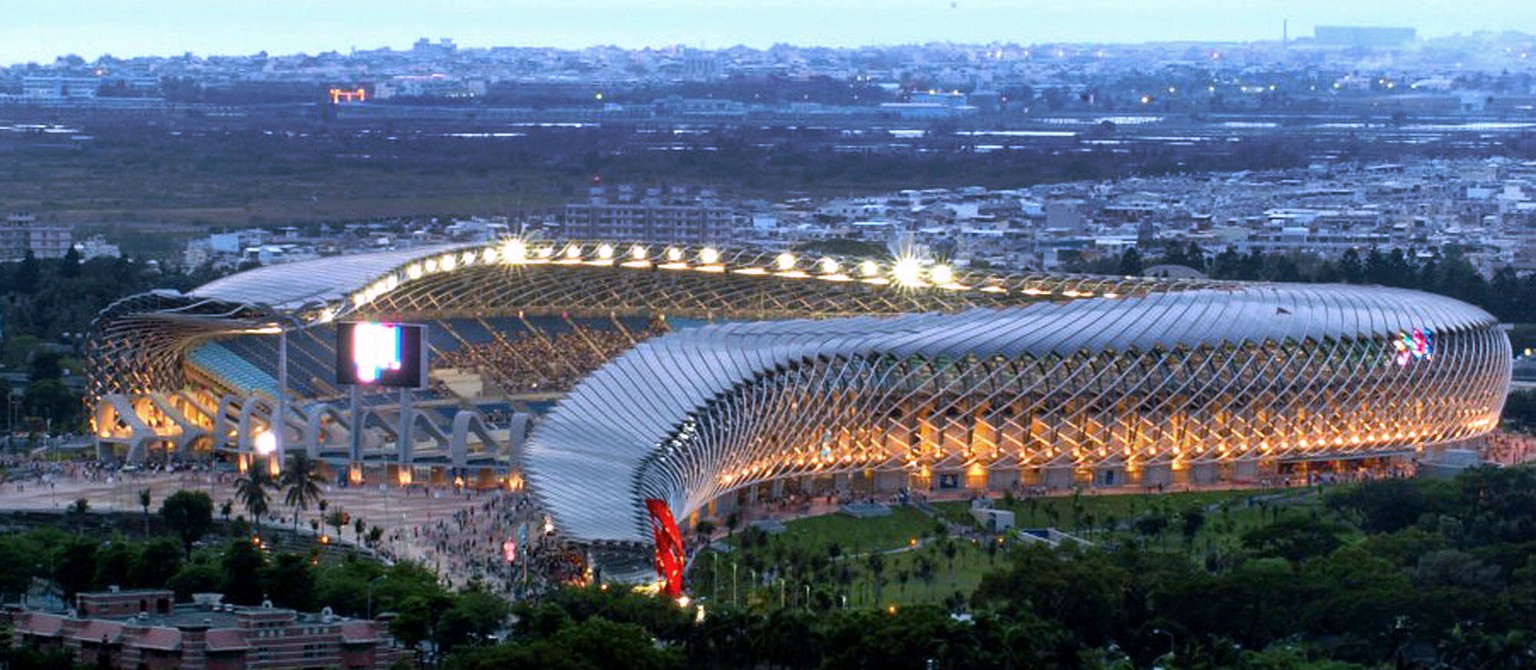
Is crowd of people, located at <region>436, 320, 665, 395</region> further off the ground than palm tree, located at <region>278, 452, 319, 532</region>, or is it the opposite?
crowd of people, located at <region>436, 320, 665, 395</region>

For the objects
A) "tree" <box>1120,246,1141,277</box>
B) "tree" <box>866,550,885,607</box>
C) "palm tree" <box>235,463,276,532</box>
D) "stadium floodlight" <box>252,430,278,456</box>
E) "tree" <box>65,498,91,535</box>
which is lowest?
"tree" <box>866,550,885,607</box>

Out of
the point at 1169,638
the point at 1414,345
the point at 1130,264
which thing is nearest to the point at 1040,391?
the point at 1414,345

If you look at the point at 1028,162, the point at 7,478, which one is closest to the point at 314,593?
the point at 7,478

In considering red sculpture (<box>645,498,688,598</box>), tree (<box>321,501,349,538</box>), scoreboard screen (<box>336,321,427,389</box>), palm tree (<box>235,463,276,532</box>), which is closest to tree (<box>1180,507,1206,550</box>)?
red sculpture (<box>645,498,688,598</box>)

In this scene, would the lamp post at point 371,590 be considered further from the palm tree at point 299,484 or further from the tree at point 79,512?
the tree at point 79,512

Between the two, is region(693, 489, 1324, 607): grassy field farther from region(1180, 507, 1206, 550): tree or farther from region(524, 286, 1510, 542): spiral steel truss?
region(524, 286, 1510, 542): spiral steel truss

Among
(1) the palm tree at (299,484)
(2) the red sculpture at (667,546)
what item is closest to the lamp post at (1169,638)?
(2) the red sculpture at (667,546)
